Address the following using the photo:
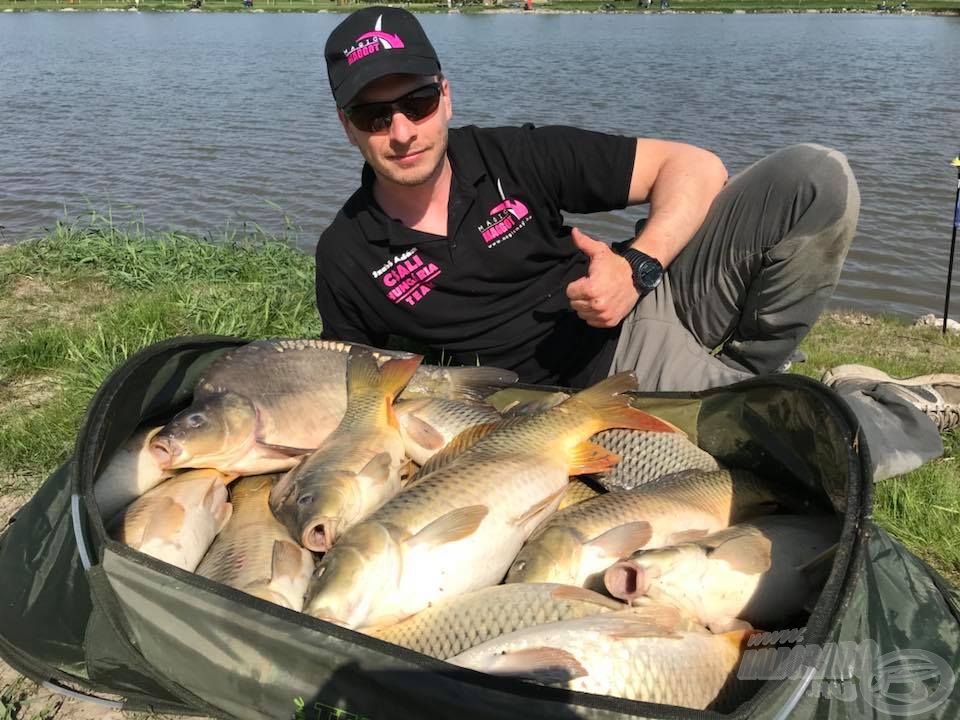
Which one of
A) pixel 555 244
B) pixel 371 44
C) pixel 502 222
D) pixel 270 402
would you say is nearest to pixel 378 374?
pixel 270 402

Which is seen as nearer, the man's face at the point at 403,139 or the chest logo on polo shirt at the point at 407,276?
the man's face at the point at 403,139

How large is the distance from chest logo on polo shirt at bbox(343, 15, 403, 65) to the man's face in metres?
0.09

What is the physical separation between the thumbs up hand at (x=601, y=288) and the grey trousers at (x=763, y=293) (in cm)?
44

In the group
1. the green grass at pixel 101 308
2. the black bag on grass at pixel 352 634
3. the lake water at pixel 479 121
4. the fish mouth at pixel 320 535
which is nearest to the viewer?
the black bag on grass at pixel 352 634

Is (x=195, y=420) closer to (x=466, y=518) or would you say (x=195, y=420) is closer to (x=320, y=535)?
(x=320, y=535)

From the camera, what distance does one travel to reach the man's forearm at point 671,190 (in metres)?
2.64

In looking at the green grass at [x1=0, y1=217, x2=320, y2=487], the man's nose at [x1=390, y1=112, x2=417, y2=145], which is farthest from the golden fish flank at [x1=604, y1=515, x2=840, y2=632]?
the green grass at [x1=0, y1=217, x2=320, y2=487]

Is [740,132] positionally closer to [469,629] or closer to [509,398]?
[509,398]

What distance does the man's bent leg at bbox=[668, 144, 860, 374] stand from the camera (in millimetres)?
2479

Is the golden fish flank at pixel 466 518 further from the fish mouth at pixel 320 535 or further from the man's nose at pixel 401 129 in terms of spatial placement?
the man's nose at pixel 401 129

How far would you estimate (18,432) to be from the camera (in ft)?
10.4

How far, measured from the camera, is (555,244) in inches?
111

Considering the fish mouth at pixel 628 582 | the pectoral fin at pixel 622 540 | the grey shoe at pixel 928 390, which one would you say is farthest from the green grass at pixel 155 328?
the fish mouth at pixel 628 582

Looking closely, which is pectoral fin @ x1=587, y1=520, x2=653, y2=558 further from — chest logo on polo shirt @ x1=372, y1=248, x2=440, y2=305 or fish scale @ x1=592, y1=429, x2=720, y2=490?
chest logo on polo shirt @ x1=372, y1=248, x2=440, y2=305
